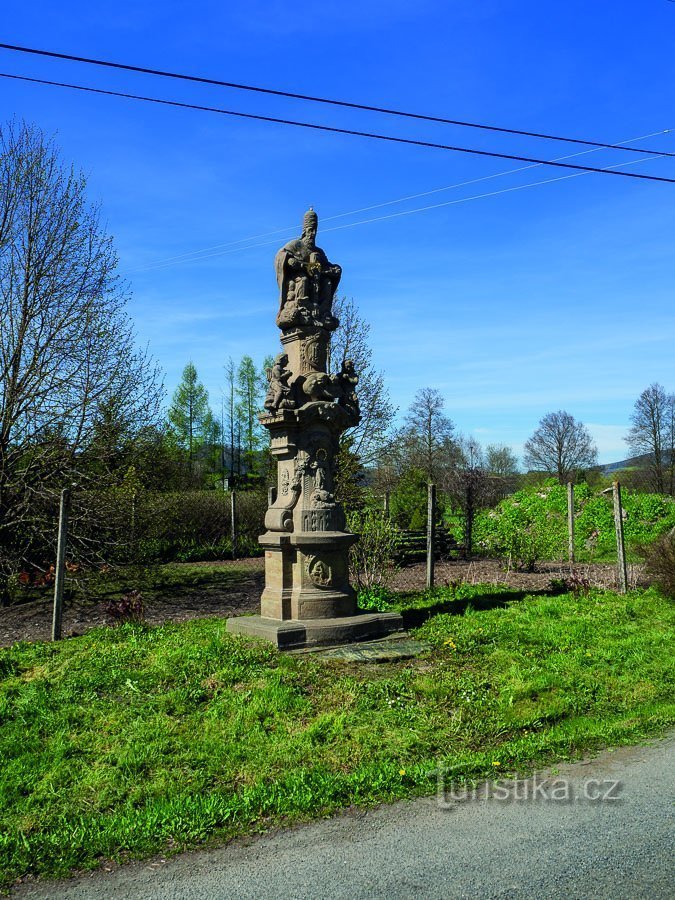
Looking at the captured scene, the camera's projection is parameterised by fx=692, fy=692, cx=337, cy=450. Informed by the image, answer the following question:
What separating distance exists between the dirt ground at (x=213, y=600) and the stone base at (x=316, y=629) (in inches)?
109

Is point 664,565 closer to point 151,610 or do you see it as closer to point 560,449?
point 151,610

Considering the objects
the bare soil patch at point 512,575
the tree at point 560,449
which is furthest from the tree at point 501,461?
the bare soil patch at point 512,575

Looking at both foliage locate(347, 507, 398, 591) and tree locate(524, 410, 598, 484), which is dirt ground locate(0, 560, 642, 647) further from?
tree locate(524, 410, 598, 484)

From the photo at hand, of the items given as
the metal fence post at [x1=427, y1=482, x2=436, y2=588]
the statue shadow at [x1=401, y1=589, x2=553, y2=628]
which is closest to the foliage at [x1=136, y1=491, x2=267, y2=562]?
the metal fence post at [x1=427, y1=482, x2=436, y2=588]

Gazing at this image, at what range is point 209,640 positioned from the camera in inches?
305

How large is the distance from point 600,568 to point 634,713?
34.1 ft

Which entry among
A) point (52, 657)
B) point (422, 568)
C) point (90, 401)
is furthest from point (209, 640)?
point (422, 568)

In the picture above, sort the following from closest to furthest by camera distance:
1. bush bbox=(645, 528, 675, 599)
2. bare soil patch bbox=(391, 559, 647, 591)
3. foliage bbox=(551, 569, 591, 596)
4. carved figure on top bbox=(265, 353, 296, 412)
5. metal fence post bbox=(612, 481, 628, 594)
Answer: carved figure on top bbox=(265, 353, 296, 412), bush bbox=(645, 528, 675, 599), foliage bbox=(551, 569, 591, 596), metal fence post bbox=(612, 481, 628, 594), bare soil patch bbox=(391, 559, 647, 591)

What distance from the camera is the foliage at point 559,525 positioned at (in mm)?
15680

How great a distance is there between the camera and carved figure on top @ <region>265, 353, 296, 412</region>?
8289 millimetres

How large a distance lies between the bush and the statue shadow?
1.67 m

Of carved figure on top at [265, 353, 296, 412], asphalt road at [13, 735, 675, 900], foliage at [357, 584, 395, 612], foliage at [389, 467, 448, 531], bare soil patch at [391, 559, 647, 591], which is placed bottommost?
asphalt road at [13, 735, 675, 900]

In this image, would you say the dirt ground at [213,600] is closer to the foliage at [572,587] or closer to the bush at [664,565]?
the foliage at [572,587]

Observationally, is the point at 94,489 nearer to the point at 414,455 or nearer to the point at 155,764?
the point at 155,764
